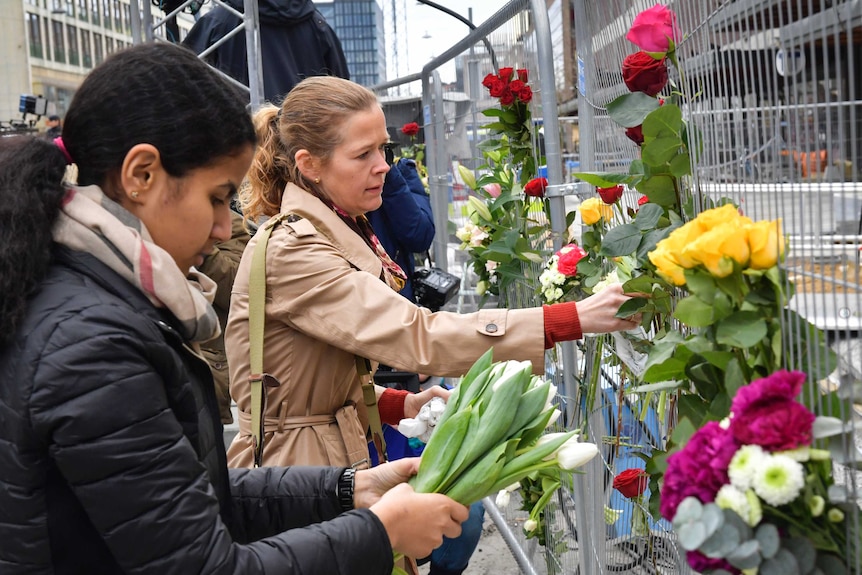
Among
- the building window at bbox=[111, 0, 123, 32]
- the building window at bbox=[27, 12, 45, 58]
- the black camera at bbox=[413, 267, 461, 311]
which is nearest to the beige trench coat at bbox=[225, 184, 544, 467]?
the black camera at bbox=[413, 267, 461, 311]

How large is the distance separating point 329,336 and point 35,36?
58693 mm

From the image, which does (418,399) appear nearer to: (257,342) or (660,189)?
(257,342)

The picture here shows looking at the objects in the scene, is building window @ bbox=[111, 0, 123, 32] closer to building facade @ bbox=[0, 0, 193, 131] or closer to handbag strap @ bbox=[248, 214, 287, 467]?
building facade @ bbox=[0, 0, 193, 131]

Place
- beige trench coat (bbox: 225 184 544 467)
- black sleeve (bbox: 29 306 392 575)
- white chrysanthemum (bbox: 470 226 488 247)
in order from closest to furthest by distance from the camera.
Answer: black sleeve (bbox: 29 306 392 575) → beige trench coat (bbox: 225 184 544 467) → white chrysanthemum (bbox: 470 226 488 247)

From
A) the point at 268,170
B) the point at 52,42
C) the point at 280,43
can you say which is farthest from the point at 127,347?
the point at 52,42

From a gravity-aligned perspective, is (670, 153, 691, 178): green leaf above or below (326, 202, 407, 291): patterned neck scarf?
above

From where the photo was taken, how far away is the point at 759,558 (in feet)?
3.64

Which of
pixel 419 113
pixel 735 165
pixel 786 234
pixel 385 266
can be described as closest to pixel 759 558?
pixel 786 234

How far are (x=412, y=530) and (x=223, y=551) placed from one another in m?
0.41

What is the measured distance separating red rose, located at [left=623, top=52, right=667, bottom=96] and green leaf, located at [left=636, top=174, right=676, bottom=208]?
17 cm

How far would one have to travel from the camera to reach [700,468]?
1.13 meters

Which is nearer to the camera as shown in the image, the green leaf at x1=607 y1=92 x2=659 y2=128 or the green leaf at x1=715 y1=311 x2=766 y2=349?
the green leaf at x1=715 y1=311 x2=766 y2=349

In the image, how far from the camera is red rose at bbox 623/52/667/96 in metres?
1.75

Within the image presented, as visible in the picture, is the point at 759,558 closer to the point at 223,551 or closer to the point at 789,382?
the point at 789,382
